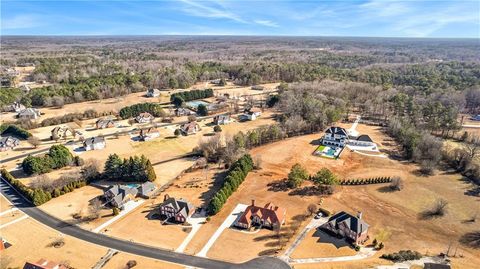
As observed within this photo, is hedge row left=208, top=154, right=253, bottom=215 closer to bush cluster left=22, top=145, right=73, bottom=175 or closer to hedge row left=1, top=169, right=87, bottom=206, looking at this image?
hedge row left=1, top=169, right=87, bottom=206

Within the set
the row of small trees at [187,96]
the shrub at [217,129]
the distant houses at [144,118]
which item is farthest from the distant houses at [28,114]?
the shrub at [217,129]

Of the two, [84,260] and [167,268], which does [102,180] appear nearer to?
[84,260]

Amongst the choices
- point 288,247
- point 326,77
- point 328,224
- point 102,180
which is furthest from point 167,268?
point 326,77

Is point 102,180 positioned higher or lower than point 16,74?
lower

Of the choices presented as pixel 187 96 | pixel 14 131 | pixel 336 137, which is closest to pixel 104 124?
pixel 14 131

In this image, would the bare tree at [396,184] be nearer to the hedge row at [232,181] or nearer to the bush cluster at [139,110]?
the hedge row at [232,181]

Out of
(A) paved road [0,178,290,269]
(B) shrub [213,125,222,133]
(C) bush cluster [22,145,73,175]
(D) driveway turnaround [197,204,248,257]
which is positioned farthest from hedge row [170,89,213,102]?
(D) driveway turnaround [197,204,248,257]
